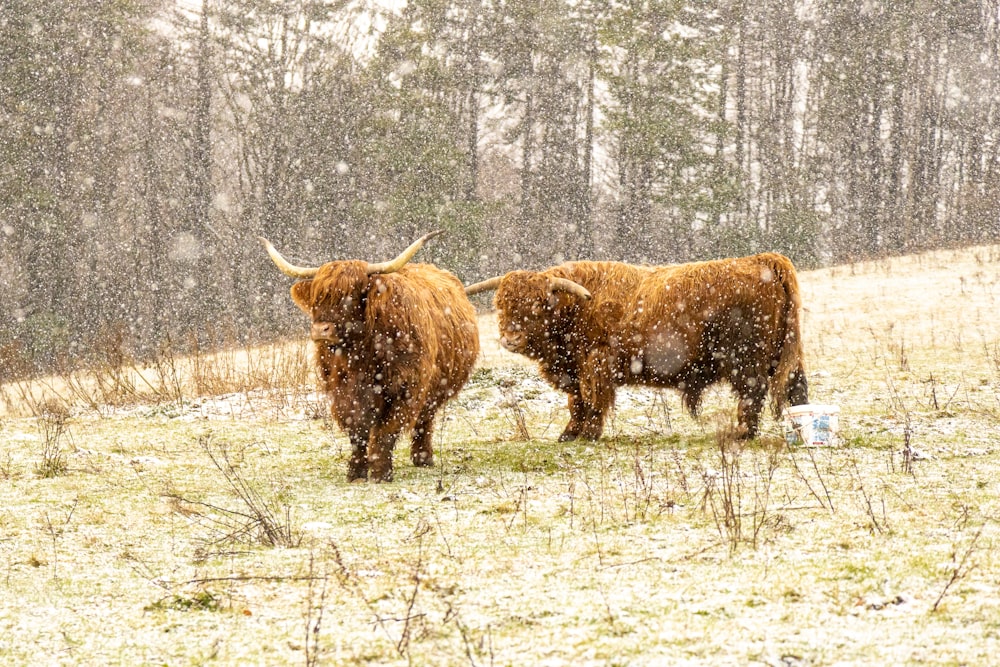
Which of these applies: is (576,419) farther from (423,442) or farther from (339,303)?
(339,303)

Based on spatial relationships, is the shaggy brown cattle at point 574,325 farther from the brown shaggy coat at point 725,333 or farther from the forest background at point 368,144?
the forest background at point 368,144

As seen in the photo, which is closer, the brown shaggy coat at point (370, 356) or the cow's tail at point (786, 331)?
the brown shaggy coat at point (370, 356)

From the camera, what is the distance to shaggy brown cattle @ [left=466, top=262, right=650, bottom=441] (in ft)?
26.6

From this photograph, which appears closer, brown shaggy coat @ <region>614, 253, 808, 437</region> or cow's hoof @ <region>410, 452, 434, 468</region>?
cow's hoof @ <region>410, 452, 434, 468</region>

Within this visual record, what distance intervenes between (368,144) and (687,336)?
65.6 feet

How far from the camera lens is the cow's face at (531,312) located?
27.1 ft

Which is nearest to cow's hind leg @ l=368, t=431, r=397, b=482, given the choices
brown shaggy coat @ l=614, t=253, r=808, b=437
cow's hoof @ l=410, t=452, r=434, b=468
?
cow's hoof @ l=410, t=452, r=434, b=468

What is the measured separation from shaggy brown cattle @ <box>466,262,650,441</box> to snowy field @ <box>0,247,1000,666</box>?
32 cm

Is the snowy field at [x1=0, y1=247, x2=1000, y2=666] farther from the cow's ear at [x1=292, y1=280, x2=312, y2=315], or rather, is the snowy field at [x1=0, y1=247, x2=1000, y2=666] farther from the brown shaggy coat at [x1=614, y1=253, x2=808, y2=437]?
the cow's ear at [x1=292, y1=280, x2=312, y2=315]

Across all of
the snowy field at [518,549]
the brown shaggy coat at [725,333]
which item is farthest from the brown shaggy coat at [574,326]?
the snowy field at [518,549]

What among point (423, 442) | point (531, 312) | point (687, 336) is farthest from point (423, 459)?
point (687, 336)

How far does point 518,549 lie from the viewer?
452 cm

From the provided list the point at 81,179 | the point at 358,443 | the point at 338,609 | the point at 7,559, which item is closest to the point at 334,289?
the point at 358,443

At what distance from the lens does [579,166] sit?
30.1 metres
